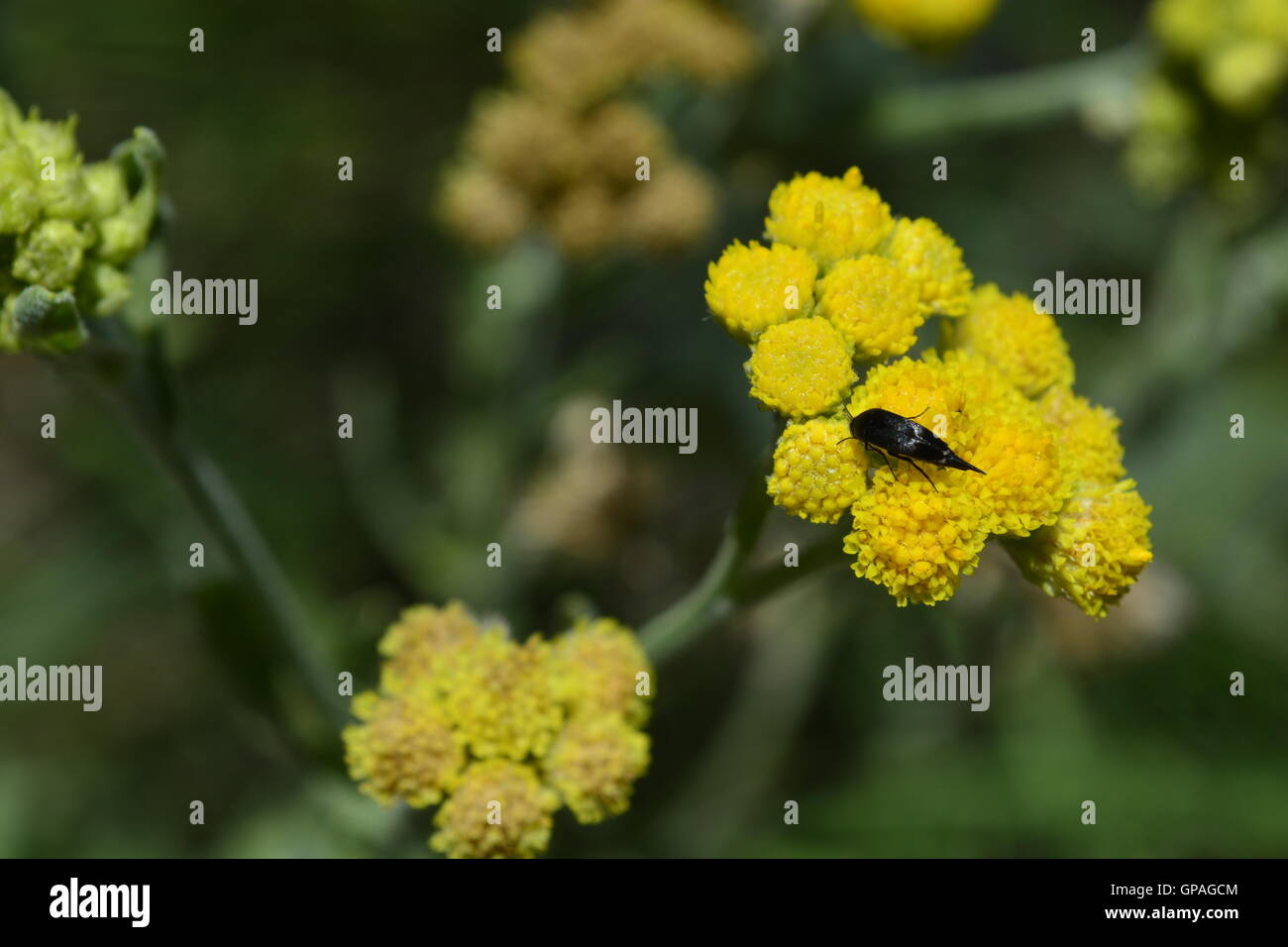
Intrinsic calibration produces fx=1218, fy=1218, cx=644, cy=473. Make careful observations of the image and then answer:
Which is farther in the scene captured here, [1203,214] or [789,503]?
[1203,214]

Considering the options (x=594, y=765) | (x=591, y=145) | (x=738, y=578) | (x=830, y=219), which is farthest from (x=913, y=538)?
(x=591, y=145)

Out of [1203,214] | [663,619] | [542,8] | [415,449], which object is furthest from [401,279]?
[1203,214]

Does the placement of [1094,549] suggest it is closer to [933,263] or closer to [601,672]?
[933,263]

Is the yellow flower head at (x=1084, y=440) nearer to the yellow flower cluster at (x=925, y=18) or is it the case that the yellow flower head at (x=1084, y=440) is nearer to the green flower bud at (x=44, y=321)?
the yellow flower cluster at (x=925, y=18)

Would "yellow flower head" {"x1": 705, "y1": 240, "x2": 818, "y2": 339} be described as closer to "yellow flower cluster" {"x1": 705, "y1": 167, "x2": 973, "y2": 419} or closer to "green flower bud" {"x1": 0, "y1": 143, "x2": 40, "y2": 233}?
"yellow flower cluster" {"x1": 705, "y1": 167, "x2": 973, "y2": 419}

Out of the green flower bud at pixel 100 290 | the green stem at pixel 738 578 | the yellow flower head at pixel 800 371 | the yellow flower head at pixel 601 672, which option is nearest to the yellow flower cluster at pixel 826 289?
the yellow flower head at pixel 800 371

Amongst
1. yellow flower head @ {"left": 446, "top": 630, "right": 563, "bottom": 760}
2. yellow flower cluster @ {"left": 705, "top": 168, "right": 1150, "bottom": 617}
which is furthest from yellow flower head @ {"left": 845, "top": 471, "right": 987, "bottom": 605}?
yellow flower head @ {"left": 446, "top": 630, "right": 563, "bottom": 760}

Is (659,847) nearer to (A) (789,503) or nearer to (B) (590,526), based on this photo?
(B) (590,526)
